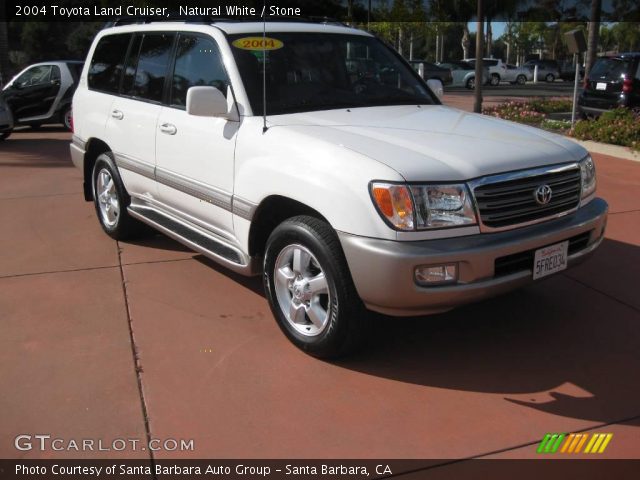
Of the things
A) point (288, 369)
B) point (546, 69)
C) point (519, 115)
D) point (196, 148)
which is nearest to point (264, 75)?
point (196, 148)

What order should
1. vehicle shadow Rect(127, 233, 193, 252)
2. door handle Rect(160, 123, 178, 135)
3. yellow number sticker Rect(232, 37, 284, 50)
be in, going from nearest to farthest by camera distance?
yellow number sticker Rect(232, 37, 284, 50) < door handle Rect(160, 123, 178, 135) < vehicle shadow Rect(127, 233, 193, 252)

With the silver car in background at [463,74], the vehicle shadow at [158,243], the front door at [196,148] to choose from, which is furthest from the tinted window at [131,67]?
the silver car in background at [463,74]

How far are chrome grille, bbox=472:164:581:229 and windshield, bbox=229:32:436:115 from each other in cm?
142

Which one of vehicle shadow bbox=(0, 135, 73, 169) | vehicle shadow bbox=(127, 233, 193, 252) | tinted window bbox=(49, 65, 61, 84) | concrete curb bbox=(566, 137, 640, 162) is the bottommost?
vehicle shadow bbox=(127, 233, 193, 252)

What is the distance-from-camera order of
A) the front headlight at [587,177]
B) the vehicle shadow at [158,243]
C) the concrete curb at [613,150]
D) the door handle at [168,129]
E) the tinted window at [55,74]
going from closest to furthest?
the front headlight at [587,177]
the door handle at [168,129]
the vehicle shadow at [158,243]
the concrete curb at [613,150]
the tinted window at [55,74]

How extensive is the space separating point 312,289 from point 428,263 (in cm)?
78

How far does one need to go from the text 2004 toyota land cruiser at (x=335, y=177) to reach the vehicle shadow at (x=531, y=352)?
0.48 metres

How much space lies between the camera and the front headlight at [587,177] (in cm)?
414

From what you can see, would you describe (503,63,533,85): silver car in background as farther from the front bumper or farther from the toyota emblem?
the front bumper

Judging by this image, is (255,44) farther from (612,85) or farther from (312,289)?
(612,85)

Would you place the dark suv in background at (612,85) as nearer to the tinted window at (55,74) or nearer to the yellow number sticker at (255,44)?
the yellow number sticker at (255,44)

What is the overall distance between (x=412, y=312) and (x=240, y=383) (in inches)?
40.0

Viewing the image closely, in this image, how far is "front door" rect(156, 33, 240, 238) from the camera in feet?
14.6

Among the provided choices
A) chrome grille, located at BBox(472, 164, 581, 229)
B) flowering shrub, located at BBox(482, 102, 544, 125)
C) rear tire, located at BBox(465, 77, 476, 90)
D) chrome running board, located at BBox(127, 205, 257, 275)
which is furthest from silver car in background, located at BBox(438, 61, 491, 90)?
chrome grille, located at BBox(472, 164, 581, 229)
